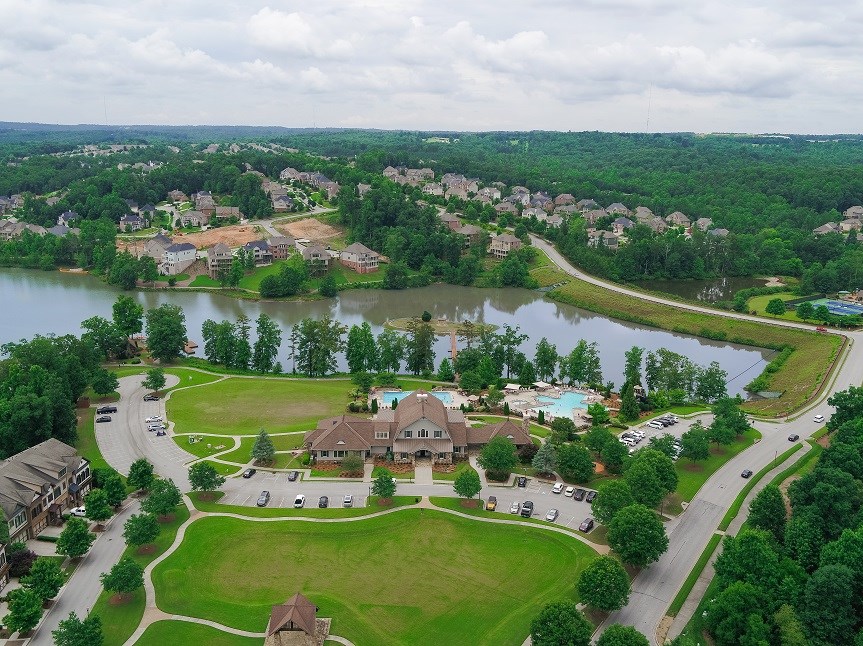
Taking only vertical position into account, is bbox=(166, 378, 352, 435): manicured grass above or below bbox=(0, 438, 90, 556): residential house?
below

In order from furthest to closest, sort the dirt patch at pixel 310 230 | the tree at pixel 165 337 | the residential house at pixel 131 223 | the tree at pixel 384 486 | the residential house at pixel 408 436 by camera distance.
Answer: the residential house at pixel 131 223 → the dirt patch at pixel 310 230 → the tree at pixel 165 337 → the residential house at pixel 408 436 → the tree at pixel 384 486

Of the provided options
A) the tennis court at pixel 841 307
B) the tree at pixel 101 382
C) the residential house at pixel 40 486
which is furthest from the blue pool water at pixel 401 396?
the tennis court at pixel 841 307

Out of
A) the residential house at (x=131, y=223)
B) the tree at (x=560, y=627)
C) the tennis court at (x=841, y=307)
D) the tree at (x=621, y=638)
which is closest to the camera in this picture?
the tree at (x=621, y=638)

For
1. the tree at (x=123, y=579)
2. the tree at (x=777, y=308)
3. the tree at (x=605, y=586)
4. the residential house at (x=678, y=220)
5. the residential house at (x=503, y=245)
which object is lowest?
the tree at (x=123, y=579)

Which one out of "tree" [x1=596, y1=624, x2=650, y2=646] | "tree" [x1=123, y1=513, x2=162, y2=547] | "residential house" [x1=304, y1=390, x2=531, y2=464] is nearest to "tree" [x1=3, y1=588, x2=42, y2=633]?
"tree" [x1=123, y1=513, x2=162, y2=547]

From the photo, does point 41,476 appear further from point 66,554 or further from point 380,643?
point 380,643

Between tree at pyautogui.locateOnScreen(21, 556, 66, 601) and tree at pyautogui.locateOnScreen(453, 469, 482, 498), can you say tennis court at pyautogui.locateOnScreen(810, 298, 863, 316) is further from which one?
tree at pyautogui.locateOnScreen(21, 556, 66, 601)

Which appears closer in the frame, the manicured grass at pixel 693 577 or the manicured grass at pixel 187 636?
the manicured grass at pixel 187 636

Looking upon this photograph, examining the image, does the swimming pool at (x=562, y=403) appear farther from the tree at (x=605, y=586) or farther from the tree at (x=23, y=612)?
the tree at (x=23, y=612)
